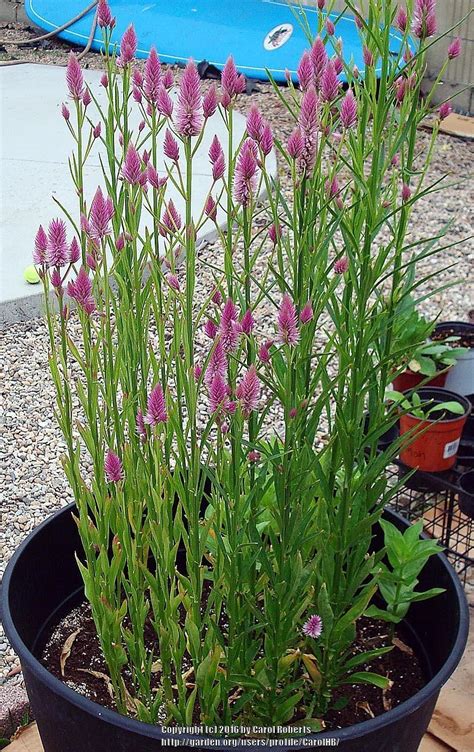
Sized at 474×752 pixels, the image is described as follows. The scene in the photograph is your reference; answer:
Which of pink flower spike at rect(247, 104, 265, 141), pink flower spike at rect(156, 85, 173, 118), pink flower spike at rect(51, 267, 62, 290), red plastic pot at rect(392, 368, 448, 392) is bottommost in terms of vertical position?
red plastic pot at rect(392, 368, 448, 392)

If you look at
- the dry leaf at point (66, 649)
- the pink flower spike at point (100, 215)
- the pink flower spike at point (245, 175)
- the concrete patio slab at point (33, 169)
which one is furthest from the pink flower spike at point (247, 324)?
the concrete patio slab at point (33, 169)

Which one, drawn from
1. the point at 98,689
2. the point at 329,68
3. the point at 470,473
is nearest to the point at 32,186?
the point at 470,473

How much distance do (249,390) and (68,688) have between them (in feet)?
2.15

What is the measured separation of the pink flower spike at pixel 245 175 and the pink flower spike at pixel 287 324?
14 centimetres

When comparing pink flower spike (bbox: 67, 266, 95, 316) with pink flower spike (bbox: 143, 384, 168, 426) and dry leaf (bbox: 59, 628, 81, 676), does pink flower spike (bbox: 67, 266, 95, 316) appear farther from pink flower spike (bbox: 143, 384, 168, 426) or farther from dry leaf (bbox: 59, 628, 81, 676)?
dry leaf (bbox: 59, 628, 81, 676)

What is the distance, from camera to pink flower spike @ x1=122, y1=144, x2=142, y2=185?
1.42 meters

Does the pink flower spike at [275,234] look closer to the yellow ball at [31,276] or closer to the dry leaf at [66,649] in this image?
the dry leaf at [66,649]

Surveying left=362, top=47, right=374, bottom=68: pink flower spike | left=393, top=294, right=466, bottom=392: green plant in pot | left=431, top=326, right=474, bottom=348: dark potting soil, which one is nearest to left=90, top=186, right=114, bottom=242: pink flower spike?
left=362, top=47, right=374, bottom=68: pink flower spike

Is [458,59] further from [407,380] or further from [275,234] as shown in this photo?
[275,234]

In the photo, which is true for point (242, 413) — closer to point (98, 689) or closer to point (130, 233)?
point (130, 233)

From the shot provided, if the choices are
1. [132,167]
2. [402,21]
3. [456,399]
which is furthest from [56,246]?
[456,399]

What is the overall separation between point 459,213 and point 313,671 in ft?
11.8

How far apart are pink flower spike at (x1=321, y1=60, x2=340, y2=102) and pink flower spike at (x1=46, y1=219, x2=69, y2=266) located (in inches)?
16.2

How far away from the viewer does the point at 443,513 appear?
2691 millimetres
